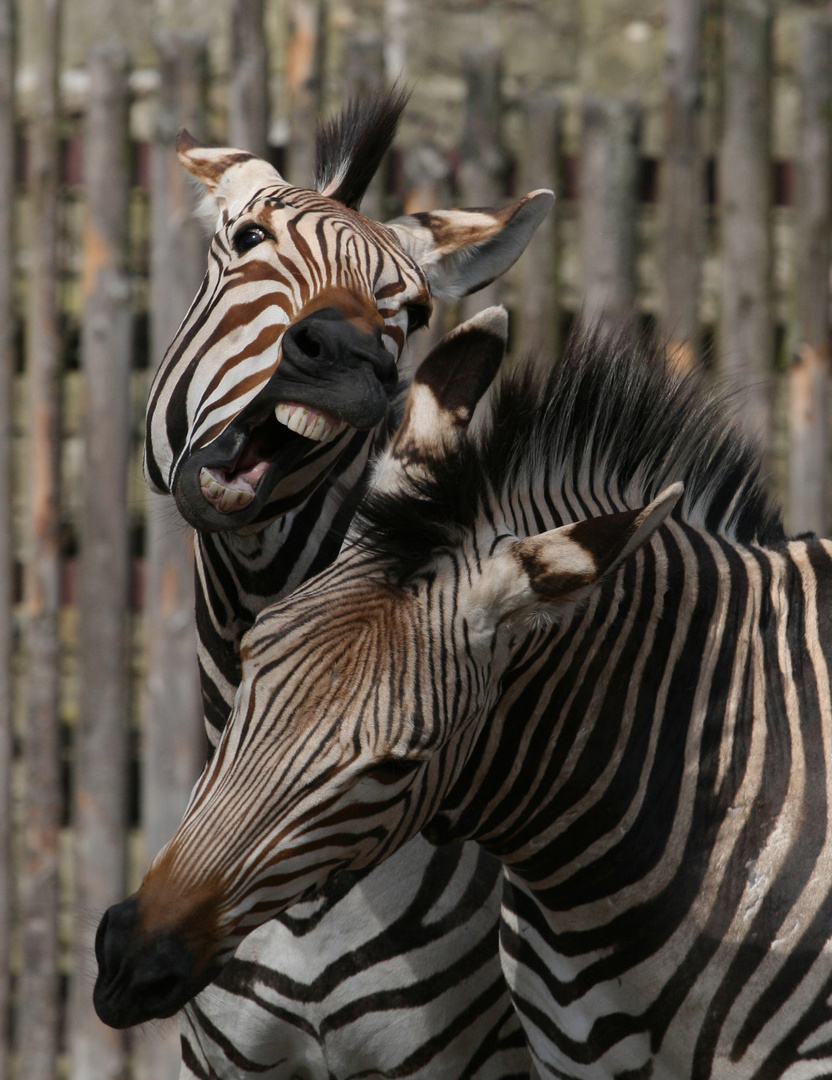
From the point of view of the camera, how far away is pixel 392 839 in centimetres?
179

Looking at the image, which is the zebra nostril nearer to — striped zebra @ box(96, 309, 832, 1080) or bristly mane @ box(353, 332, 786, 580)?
striped zebra @ box(96, 309, 832, 1080)

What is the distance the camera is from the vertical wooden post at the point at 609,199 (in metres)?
4.55

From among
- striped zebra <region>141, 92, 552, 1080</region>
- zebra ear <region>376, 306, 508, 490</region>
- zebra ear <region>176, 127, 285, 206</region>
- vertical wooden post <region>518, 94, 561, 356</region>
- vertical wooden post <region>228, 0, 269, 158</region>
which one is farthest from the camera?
vertical wooden post <region>518, 94, 561, 356</region>

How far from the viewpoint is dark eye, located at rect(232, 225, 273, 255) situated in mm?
2402

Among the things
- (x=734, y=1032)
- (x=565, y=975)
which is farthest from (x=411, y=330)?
(x=734, y=1032)

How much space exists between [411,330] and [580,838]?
3.67ft

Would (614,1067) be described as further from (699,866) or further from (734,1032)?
(699,866)

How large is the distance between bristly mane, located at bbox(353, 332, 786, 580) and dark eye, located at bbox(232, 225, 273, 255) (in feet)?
2.17

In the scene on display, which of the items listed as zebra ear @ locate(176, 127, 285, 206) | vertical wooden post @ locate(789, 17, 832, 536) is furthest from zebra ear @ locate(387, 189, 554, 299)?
vertical wooden post @ locate(789, 17, 832, 536)

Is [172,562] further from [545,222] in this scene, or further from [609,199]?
[609,199]

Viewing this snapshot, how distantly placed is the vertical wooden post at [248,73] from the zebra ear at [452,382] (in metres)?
2.60

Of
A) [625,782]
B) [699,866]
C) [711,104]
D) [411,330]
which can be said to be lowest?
[699,866]

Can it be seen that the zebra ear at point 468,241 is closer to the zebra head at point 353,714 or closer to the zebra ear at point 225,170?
the zebra ear at point 225,170

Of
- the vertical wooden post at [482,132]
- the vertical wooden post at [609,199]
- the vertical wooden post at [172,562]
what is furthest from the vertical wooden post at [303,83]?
the vertical wooden post at [609,199]
